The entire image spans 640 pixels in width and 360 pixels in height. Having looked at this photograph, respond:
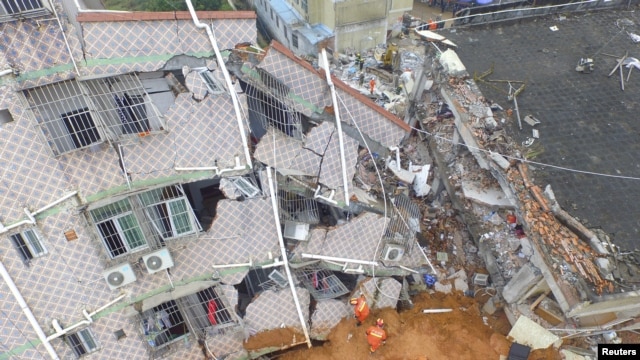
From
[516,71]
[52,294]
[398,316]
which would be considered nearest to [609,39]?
[516,71]

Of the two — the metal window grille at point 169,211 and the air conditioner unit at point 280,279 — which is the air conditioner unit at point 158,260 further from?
the air conditioner unit at point 280,279

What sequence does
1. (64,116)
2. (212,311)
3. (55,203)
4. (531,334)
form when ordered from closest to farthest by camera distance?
(64,116) → (55,203) → (531,334) → (212,311)

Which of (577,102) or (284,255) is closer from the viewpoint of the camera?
(284,255)

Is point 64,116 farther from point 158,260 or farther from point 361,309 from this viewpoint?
point 361,309

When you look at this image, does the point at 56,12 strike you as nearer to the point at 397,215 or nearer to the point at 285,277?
the point at 285,277

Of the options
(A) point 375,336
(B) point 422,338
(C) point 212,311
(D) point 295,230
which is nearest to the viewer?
(D) point 295,230

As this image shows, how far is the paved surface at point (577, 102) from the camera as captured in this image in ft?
38.1

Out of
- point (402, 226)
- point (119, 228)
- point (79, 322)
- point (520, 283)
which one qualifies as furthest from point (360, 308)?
point (79, 322)

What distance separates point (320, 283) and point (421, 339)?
3841mm

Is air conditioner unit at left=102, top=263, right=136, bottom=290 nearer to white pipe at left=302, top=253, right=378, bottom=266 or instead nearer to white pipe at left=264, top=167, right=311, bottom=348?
white pipe at left=264, top=167, right=311, bottom=348

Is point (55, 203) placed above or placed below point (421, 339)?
above

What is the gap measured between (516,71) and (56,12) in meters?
14.7

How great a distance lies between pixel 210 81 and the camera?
1019 centimetres

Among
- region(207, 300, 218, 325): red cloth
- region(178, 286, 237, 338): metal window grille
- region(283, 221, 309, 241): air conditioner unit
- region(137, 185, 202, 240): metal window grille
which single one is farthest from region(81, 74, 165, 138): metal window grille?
region(207, 300, 218, 325): red cloth
